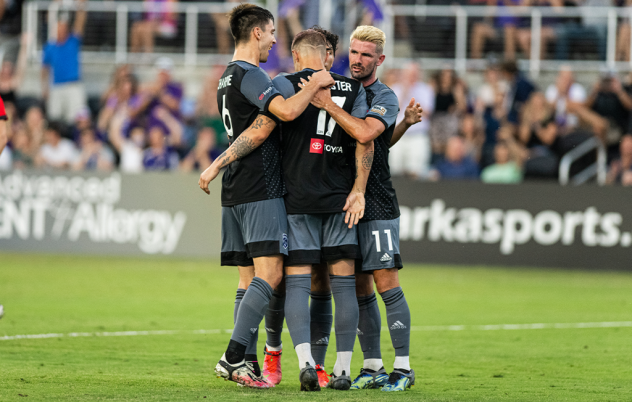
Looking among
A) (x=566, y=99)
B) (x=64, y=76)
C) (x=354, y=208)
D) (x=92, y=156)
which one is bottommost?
(x=354, y=208)

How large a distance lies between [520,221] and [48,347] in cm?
938

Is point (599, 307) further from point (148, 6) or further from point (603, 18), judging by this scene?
point (148, 6)

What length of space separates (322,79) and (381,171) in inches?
34.0

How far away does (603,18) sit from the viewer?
19.0 metres

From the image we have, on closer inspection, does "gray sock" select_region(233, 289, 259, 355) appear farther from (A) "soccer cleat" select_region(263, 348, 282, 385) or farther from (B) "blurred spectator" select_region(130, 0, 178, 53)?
(B) "blurred spectator" select_region(130, 0, 178, 53)

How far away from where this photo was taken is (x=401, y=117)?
56.2ft

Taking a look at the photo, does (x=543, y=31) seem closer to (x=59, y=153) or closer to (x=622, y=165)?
(x=622, y=165)

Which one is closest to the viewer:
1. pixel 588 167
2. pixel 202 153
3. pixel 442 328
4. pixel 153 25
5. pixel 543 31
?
pixel 442 328

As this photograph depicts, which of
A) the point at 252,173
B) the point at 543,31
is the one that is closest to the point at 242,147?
the point at 252,173

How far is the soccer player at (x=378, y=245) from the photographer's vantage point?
6355 millimetres

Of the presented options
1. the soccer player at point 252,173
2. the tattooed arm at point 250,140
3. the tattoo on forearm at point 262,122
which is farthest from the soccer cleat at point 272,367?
the tattoo on forearm at point 262,122

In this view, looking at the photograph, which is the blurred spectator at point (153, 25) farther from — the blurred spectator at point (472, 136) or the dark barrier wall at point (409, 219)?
Result: the blurred spectator at point (472, 136)

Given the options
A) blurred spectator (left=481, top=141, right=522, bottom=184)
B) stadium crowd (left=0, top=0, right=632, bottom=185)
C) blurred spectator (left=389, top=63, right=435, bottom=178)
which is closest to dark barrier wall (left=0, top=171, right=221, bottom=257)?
stadium crowd (left=0, top=0, right=632, bottom=185)

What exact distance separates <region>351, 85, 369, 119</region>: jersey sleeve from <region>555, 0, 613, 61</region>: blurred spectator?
14.1 meters
